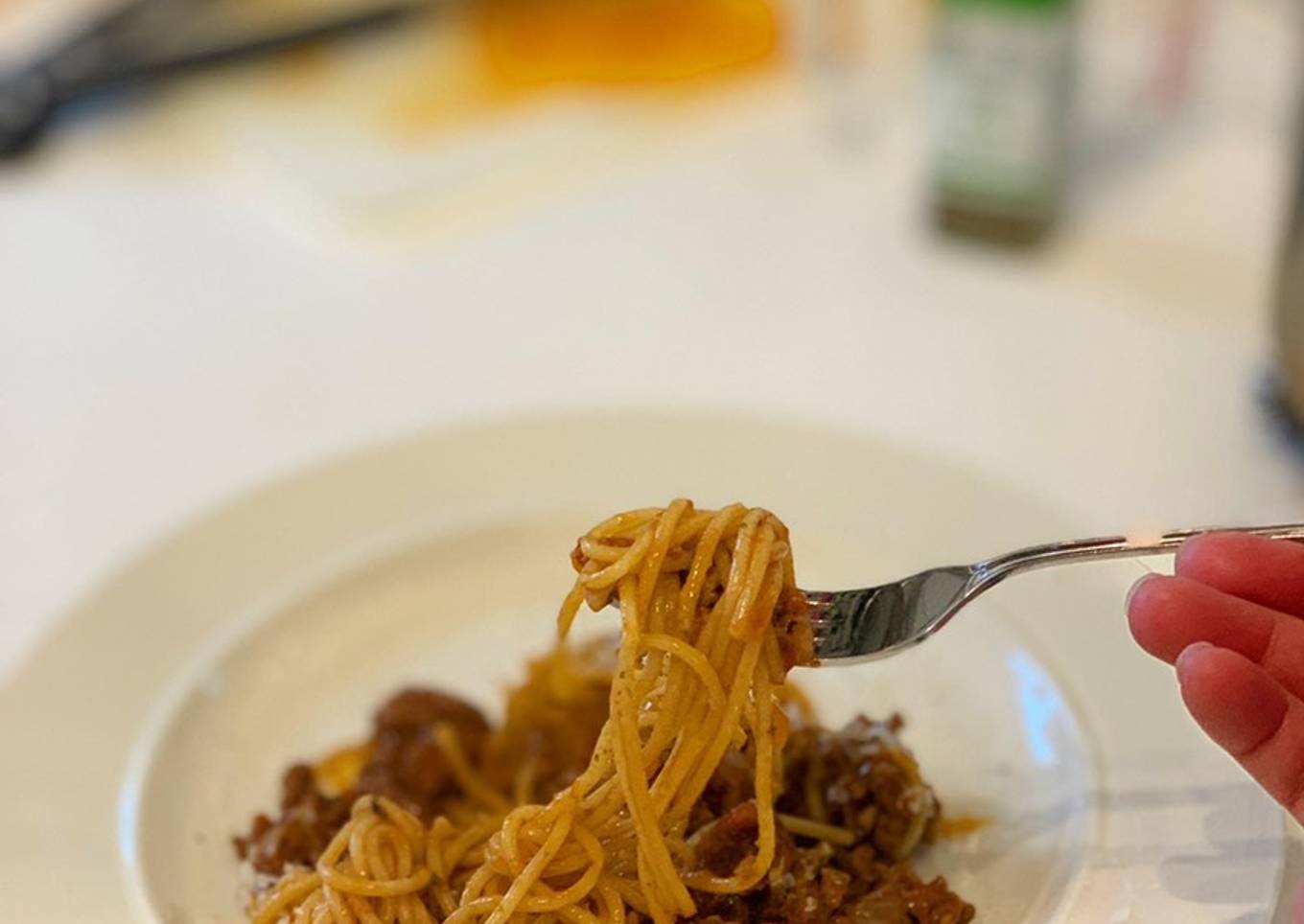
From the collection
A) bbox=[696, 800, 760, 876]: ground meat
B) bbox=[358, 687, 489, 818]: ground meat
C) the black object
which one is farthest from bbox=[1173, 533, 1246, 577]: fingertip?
the black object

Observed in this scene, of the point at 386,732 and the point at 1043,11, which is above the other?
the point at 1043,11

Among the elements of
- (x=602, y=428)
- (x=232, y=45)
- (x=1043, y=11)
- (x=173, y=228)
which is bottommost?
(x=602, y=428)

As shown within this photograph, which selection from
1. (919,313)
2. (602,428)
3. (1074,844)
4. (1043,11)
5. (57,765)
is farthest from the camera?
(919,313)

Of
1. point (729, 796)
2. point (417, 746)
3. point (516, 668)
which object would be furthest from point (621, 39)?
point (729, 796)

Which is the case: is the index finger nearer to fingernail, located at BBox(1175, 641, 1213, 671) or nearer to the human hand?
the human hand

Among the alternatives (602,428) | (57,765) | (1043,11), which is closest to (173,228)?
(602,428)

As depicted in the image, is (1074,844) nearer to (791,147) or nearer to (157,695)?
(157,695)
